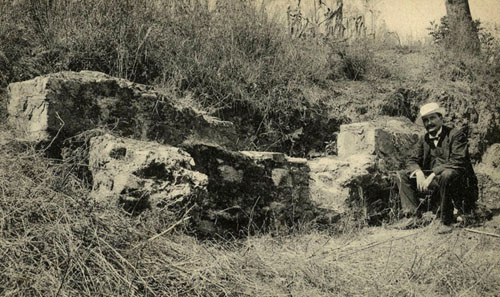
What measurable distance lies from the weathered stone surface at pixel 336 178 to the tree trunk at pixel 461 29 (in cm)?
434

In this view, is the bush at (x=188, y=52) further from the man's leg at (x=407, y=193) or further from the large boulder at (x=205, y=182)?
the man's leg at (x=407, y=193)

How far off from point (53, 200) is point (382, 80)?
5523 millimetres

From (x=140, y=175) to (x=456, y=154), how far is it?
3425 mm

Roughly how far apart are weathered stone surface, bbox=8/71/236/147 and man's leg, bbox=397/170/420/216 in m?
2.22

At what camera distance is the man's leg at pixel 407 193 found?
15.6ft

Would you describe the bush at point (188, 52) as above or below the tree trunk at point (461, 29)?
below

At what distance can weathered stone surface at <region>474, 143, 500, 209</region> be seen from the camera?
6039 millimetres

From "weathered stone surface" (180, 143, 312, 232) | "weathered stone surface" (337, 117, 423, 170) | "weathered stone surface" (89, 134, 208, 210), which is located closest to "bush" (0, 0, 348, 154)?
"weathered stone surface" (337, 117, 423, 170)

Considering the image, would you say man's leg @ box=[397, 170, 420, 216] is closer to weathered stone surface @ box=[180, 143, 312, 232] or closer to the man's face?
the man's face

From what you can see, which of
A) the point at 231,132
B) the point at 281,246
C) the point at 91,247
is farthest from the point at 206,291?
the point at 231,132

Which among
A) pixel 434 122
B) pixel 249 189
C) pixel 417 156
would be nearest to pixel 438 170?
pixel 417 156

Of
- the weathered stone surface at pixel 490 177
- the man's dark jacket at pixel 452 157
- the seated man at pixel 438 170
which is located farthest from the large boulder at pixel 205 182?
the weathered stone surface at pixel 490 177

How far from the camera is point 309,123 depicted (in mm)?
5582

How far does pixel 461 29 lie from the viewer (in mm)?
8102
